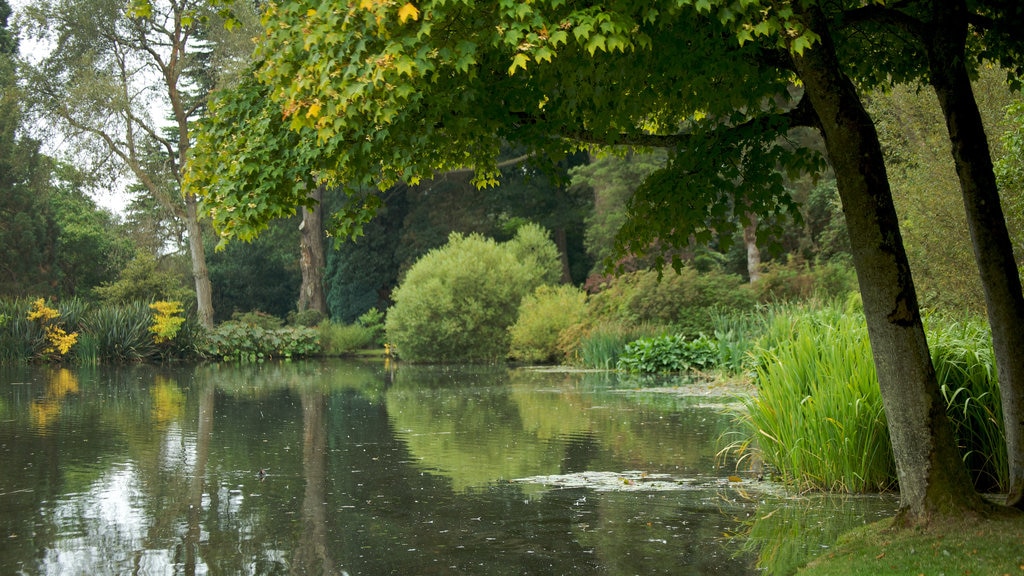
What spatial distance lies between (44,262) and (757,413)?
35.9 m

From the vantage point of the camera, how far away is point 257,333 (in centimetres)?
3600

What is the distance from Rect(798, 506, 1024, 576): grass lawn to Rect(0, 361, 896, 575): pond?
0.38 meters

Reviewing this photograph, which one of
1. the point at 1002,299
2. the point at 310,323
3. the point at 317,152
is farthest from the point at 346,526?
the point at 310,323

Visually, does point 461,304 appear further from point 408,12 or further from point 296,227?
point 408,12

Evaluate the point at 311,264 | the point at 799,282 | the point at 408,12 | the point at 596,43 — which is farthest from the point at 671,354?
the point at 311,264

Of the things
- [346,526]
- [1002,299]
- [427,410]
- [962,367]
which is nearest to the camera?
[1002,299]

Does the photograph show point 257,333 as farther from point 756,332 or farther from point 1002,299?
point 1002,299

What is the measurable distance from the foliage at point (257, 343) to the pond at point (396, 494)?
18.7 metres

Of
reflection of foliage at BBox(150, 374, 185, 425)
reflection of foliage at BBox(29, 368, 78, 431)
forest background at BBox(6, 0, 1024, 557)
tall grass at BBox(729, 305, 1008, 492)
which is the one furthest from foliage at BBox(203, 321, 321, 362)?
tall grass at BBox(729, 305, 1008, 492)

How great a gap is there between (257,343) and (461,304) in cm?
868

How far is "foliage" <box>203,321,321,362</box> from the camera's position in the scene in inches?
1368

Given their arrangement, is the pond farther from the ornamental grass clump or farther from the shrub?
the shrub

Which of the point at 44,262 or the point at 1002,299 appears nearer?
the point at 1002,299

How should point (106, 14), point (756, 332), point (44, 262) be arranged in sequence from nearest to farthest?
point (756, 332) → point (106, 14) → point (44, 262)
